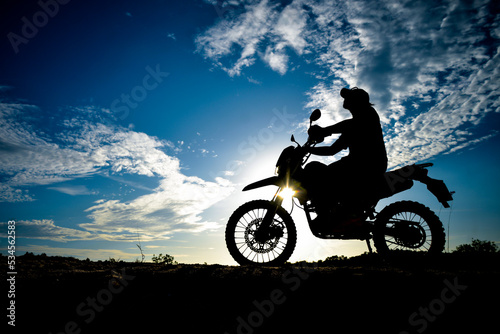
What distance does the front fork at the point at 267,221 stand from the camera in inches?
181

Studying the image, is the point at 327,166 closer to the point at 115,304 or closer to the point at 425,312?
the point at 425,312

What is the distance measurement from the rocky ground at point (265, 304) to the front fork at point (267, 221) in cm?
187

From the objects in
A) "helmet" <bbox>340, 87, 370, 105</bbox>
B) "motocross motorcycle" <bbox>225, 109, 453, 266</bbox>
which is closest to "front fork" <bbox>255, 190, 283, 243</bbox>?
"motocross motorcycle" <bbox>225, 109, 453, 266</bbox>

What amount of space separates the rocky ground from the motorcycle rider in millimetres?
1898

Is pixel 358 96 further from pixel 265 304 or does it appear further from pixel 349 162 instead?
pixel 265 304

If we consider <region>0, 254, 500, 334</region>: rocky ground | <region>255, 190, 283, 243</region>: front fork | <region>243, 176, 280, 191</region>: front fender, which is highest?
<region>243, 176, 280, 191</region>: front fender

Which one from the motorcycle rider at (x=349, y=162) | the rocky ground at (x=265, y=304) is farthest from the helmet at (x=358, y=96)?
the rocky ground at (x=265, y=304)

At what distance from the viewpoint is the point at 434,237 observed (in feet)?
13.1

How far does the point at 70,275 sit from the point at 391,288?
3521 mm

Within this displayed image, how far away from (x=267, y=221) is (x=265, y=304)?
2.48 metres

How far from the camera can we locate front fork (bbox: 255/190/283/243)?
4.61 metres

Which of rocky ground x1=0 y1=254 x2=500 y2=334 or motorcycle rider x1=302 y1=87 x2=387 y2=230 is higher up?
motorcycle rider x1=302 y1=87 x2=387 y2=230

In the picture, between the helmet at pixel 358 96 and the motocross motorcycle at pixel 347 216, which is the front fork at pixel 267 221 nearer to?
the motocross motorcycle at pixel 347 216

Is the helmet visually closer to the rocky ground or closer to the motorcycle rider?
the motorcycle rider
